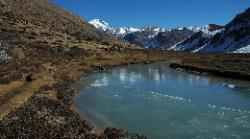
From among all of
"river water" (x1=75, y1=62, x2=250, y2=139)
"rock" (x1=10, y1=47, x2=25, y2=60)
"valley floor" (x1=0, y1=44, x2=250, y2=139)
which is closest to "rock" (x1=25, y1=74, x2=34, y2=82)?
"valley floor" (x1=0, y1=44, x2=250, y2=139)

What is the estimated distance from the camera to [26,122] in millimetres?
40719

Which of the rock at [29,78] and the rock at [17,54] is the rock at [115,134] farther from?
the rock at [17,54]

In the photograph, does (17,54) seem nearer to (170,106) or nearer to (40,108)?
(170,106)

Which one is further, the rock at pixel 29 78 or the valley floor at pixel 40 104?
the rock at pixel 29 78

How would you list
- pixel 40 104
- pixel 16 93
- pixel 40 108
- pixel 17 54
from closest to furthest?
pixel 40 108
pixel 40 104
pixel 16 93
pixel 17 54

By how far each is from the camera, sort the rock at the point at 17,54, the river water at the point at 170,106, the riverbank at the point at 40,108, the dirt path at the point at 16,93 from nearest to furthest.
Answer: the riverbank at the point at 40,108 < the river water at the point at 170,106 < the dirt path at the point at 16,93 < the rock at the point at 17,54

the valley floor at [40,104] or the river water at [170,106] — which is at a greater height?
the valley floor at [40,104]

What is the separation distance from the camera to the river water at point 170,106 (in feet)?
145

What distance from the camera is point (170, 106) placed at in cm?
5756

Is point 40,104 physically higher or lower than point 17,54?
lower

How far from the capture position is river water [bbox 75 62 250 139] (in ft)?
145

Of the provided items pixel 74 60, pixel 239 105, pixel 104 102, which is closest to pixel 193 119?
pixel 239 105

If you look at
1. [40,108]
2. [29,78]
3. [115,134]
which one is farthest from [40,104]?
[29,78]

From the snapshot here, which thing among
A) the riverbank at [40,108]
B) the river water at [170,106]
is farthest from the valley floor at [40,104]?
the river water at [170,106]
